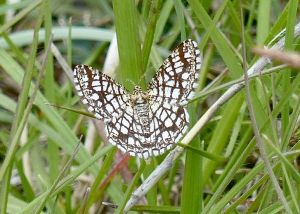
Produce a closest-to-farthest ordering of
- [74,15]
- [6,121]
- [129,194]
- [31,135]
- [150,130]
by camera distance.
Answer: [129,194] < [150,130] < [31,135] < [6,121] < [74,15]

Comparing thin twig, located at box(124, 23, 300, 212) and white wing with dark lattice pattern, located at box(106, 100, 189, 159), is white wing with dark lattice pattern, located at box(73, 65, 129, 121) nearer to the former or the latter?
white wing with dark lattice pattern, located at box(106, 100, 189, 159)

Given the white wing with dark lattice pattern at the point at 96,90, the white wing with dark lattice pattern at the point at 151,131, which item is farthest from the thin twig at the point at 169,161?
the white wing with dark lattice pattern at the point at 96,90

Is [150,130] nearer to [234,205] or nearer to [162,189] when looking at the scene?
[234,205]

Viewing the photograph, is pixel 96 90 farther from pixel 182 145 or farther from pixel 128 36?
pixel 182 145

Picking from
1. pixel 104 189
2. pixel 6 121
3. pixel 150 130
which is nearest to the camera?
pixel 150 130

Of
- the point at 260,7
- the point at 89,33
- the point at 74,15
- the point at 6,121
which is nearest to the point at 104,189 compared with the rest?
the point at 260,7

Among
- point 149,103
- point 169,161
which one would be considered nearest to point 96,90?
point 149,103

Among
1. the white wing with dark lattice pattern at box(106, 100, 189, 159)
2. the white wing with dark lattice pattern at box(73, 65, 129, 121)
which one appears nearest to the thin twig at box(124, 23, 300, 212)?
the white wing with dark lattice pattern at box(106, 100, 189, 159)
